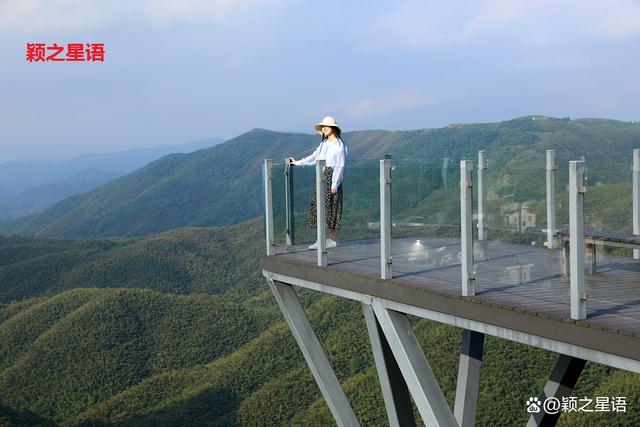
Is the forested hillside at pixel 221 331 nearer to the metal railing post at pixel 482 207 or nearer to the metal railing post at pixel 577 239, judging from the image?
the metal railing post at pixel 482 207

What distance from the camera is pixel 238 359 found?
35.1 m

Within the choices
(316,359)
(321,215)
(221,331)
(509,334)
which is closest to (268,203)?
(321,215)

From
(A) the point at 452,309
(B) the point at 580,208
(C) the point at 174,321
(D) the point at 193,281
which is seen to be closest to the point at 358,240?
(A) the point at 452,309

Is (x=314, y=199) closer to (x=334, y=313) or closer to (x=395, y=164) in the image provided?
(x=395, y=164)

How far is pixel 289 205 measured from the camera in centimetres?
1023

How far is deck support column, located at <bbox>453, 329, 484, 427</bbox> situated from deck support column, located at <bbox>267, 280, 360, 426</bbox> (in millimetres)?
1119

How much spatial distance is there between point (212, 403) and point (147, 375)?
6.80m

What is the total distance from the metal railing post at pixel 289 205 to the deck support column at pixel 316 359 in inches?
20.7

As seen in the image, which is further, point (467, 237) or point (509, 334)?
point (467, 237)

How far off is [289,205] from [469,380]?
2669 millimetres

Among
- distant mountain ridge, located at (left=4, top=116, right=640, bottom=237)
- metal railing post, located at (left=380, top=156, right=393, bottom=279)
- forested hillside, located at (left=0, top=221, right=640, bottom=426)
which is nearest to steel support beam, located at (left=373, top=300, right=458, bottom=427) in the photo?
metal railing post, located at (left=380, top=156, right=393, bottom=279)

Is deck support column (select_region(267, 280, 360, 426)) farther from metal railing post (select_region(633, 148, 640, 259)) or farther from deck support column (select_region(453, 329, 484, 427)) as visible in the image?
metal railing post (select_region(633, 148, 640, 259))

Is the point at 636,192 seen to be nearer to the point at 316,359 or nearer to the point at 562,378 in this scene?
the point at 562,378

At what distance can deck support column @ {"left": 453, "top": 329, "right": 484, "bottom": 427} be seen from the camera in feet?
32.4
